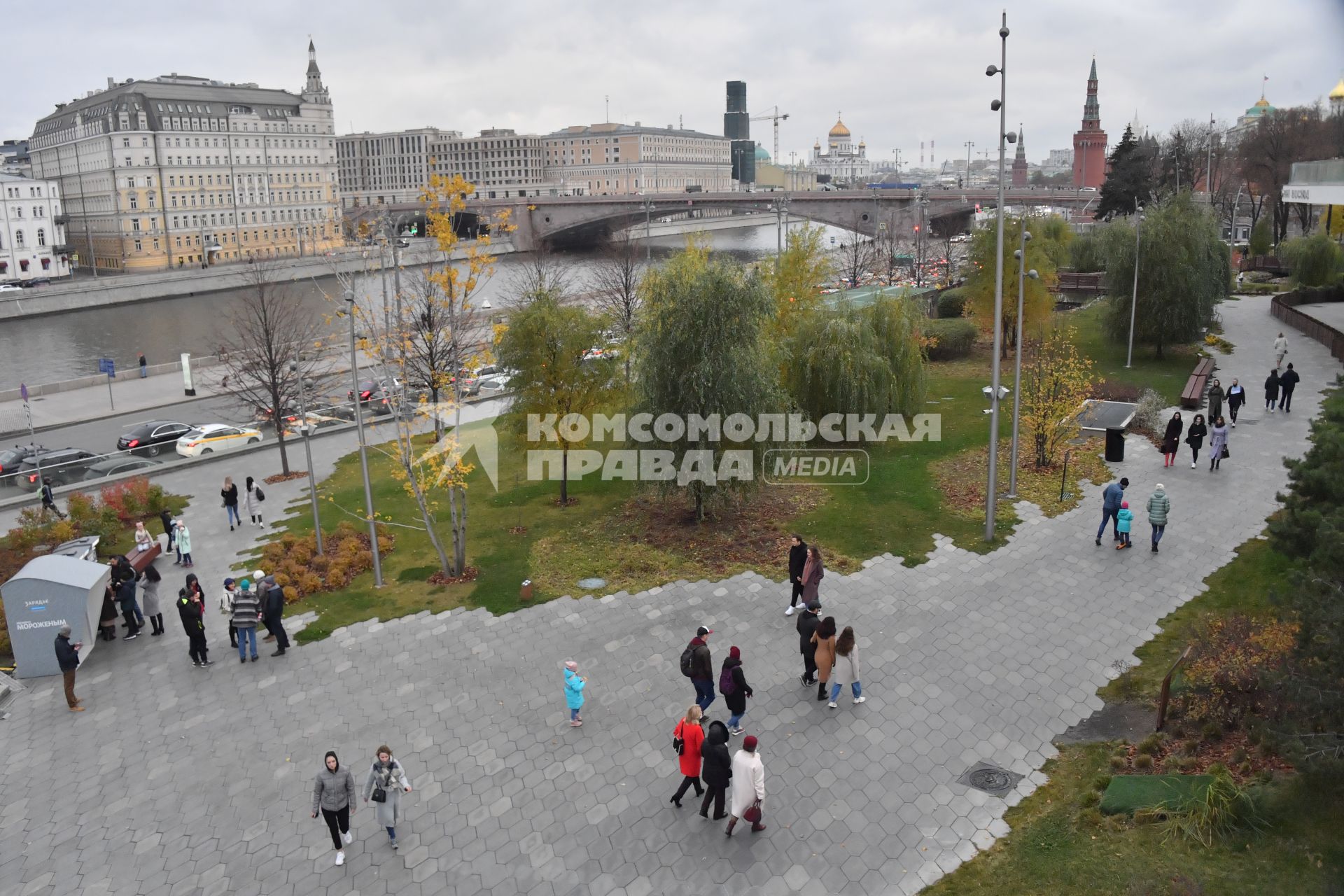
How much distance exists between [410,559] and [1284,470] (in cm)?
1655

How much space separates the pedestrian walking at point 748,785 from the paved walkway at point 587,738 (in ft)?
0.93

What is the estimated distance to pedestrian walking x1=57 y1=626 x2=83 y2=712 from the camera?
1144 centimetres

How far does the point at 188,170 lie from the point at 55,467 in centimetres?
7263

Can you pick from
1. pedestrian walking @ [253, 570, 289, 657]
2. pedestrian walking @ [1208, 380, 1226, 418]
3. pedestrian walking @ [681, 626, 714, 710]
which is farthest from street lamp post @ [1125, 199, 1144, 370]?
pedestrian walking @ [253, 570, 289, 657]

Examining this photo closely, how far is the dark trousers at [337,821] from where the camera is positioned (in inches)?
336

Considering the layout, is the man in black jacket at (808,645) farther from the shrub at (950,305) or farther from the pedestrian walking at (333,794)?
the shrub at (950,305)

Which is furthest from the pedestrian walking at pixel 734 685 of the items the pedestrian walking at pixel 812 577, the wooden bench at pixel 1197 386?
the wooden bench at pixel 1197 386

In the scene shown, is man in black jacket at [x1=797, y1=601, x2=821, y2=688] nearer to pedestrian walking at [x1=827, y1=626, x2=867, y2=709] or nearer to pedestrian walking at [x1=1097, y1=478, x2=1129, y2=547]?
pedestrian walking at [x1=827, y1=626, x2=867, y2=709]

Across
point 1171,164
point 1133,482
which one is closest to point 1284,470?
point 1133,482

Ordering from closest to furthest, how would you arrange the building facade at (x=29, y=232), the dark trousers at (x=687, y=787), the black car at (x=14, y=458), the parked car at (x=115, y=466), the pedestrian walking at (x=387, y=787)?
the pedestrian walking at (x=387, y=787) < the dark trousers at (x=687, y=787) < the parked car at (x=115, y=466) < the black car at (x=14, y=458) < the building facade at (x=29, y=232)

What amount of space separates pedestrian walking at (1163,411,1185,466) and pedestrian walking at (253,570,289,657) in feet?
53.8

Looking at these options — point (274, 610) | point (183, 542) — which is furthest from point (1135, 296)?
point (183, 542)

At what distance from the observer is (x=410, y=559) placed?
16.3 metres

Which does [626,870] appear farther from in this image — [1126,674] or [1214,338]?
[1214,338]
